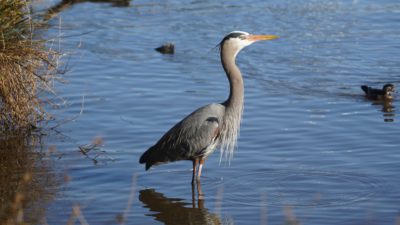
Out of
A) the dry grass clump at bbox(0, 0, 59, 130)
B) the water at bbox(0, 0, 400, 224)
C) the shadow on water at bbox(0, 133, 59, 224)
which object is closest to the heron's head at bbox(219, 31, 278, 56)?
the water at bbox(0, 0, 400, 224)

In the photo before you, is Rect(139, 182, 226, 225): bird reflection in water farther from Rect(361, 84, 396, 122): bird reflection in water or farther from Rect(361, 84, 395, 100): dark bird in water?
Rect(361, 84, 395, 100): dark bird in water

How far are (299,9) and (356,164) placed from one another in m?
9.23

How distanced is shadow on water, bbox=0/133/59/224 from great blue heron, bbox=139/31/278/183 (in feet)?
3.32

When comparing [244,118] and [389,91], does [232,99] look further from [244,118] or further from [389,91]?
[389,91]

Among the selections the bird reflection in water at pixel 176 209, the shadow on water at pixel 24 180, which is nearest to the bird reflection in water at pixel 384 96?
the bird reflection in water at pixel 176 209

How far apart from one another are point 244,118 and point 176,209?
2980mm

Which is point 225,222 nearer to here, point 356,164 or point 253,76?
point 356,164

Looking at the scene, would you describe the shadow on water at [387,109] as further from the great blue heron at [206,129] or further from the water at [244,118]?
the great blue heron at [206,129]

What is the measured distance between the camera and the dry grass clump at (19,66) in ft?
30.6

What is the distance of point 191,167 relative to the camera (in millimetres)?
9586

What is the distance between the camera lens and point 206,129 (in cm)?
878

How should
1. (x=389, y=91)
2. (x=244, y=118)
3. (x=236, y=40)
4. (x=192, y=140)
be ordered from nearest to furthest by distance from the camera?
(x=192, y=140) → (x=236, y=40) → (x=244, y=118) → (x=389, y=91)

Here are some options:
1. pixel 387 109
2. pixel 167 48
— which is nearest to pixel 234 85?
pixel 387 109

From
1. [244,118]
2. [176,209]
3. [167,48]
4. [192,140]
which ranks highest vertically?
[192,140]
